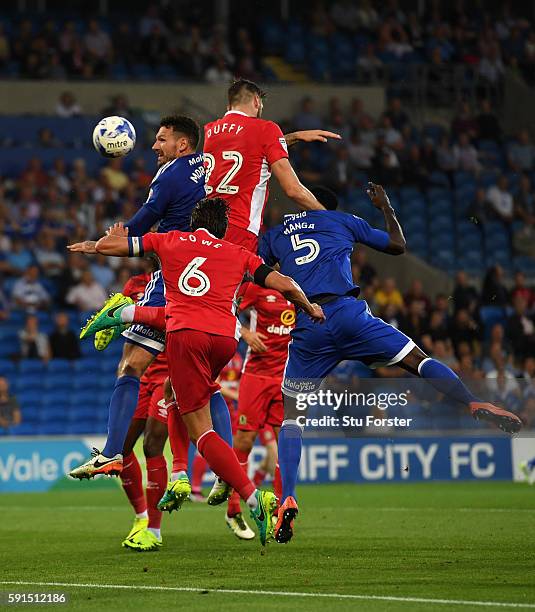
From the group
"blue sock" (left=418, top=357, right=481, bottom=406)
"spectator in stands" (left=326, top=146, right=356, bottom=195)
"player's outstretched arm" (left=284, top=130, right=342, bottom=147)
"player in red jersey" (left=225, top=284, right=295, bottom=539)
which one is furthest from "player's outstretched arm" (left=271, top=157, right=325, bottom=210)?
"spectator in stands" (left=326, top=146, right=356, bottom=195)

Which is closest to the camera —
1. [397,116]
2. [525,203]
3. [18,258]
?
[18,258]

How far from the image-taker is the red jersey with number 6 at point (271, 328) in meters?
13.0

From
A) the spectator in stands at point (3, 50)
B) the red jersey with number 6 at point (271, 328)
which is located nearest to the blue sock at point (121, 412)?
the red jersey with number 6 at point (271, 328)

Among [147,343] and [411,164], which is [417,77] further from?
[147,343]

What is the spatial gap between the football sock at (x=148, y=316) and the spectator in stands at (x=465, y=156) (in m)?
16.1

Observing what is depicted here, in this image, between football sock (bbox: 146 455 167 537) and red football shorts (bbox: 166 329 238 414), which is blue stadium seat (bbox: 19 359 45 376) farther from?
red football shorts (bbox: 166 329 238 414)

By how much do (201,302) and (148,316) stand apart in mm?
840

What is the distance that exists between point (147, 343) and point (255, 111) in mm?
2058

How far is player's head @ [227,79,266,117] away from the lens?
415 inches

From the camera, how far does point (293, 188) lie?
988cm

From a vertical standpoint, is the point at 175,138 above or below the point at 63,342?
below

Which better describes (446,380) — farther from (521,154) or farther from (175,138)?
(521,154)

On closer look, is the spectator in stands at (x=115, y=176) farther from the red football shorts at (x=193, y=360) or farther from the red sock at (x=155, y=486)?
the red football shorts at (x=193, y=360)

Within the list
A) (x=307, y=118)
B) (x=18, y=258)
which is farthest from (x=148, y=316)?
(x=307, y=118)
